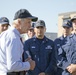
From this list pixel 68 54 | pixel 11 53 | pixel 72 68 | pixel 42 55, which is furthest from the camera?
pixel 42 55

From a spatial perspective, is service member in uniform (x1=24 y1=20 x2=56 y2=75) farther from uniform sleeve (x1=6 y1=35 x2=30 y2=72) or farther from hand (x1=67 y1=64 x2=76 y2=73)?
uniform sleeve (x1=6 y1=35 x2=30 y2=72)

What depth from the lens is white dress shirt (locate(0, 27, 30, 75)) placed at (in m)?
3.12

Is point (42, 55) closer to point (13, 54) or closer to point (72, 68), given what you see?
point (72, 68)

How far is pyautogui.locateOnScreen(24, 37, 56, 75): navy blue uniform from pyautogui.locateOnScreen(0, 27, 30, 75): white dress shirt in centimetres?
176

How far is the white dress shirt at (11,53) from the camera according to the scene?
3.12 metres

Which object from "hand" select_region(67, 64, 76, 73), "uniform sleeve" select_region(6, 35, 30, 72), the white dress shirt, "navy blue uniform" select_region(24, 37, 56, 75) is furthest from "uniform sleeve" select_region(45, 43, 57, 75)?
"uniform sleeve" select_region(6, 35, 30, 72)

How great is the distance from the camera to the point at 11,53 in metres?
3.11

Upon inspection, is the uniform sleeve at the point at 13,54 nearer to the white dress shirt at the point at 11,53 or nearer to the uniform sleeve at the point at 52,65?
the white dress shirt at the point at 11,53

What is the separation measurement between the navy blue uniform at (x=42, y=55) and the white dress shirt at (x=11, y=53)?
1761 millimetres

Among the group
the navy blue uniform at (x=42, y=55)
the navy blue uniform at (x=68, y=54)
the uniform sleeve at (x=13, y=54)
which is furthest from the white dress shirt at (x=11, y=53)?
the navy blue uniform at (x=42, y=55)

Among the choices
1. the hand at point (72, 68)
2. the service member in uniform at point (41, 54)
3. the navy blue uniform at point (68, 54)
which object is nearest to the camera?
the hand at point (72, 68)

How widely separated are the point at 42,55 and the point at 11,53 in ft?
6.89

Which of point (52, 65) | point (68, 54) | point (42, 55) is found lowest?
point (52, 65)

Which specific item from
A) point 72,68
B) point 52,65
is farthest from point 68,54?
point 52,65
